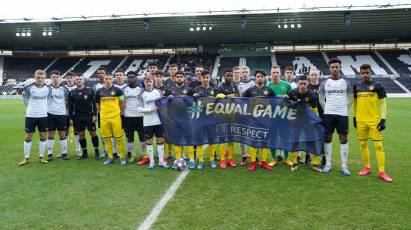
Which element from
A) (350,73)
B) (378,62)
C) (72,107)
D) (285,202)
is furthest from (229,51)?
(285,202)

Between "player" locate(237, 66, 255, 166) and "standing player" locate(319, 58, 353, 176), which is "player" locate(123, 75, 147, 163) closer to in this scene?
"player" locate(237, 66, 255, 166)

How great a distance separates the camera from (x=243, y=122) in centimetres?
661

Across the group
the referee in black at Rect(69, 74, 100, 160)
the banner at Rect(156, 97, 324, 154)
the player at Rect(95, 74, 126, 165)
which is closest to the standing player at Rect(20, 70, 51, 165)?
the referee in black at Rect(69, 74, 100, 160)

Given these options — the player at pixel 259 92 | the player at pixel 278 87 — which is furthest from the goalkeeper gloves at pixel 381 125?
the player at pixel 259 92

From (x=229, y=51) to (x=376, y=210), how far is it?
130 ft

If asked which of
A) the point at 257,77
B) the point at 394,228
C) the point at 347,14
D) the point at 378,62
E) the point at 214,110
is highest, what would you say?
the point at 347,14

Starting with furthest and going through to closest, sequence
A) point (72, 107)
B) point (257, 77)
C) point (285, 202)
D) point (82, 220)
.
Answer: point (72, 107) → point (257, 77) → point (285, 202) → point (82, 220)

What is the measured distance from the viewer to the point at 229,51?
140ft

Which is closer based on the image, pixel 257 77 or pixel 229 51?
pixel 257 77

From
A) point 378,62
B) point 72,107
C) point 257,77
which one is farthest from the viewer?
point 378,62

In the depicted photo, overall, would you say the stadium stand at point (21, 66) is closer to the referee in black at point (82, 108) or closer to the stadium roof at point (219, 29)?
the stadium roof at point (219, 29)

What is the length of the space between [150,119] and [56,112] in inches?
99.1

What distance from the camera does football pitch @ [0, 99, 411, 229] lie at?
3.98 m

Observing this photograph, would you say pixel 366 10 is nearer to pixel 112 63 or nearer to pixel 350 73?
pixel 350 73
